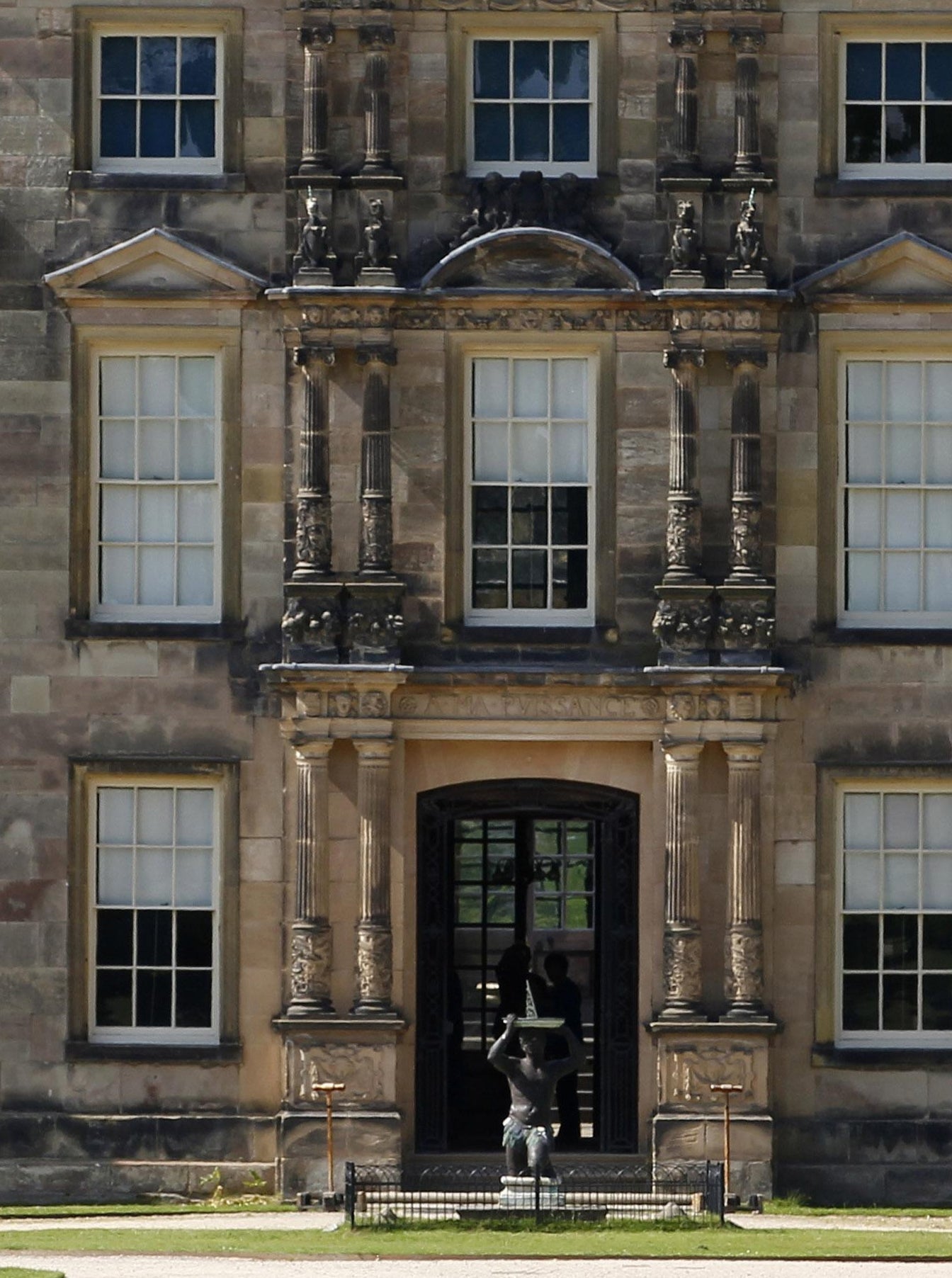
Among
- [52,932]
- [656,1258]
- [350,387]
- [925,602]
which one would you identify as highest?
[350,387]

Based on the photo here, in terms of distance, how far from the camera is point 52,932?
97.5 ft

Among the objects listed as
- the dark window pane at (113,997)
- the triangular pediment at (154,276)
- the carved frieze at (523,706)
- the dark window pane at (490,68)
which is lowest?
the dark window pane at (113,997)

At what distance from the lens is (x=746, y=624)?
96.5 feet

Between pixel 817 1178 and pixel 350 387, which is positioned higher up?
pixel 350 387

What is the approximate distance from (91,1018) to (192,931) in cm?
118

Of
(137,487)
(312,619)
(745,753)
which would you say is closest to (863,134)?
(745,753)

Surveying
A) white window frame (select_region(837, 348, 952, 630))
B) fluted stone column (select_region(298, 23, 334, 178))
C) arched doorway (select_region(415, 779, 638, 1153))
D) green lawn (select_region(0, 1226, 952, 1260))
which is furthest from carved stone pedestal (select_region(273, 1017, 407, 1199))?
fluted stone column (select_region(298, 23, 334, 178))

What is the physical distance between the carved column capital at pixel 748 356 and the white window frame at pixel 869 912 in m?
3.77

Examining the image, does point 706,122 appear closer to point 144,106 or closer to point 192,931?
point 144,106

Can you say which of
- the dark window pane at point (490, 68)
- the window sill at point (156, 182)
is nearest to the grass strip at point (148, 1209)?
the window sill at point (156, 182)

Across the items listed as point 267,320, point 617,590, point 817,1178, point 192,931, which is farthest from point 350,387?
point 817,1178

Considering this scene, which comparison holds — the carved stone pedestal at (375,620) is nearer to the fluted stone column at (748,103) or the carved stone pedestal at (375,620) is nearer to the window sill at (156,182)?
the window sill at (156,182)

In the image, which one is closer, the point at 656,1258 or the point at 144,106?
the point at 656,1258

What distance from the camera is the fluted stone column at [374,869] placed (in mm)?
29312
